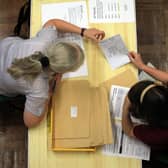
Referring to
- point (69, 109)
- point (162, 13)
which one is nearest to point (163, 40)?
point (162, 13)

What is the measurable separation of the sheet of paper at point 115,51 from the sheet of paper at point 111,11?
0.09m

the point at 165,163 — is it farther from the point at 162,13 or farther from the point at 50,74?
the point at 162,13

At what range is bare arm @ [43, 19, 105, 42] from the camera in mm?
1530

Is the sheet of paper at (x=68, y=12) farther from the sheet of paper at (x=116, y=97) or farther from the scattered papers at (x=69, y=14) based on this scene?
the sheet of paper at (x=116, y=97)

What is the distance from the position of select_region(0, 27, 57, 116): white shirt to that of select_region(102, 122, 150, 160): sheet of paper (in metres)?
0.35

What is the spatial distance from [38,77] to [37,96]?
88mm

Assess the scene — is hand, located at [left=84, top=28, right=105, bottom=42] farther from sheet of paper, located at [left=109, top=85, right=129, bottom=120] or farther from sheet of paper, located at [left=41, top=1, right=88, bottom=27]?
sheet of paper, located at [left=109, top=85, right=129, bottom=120]

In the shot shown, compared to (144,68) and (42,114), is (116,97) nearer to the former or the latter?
(144,68)

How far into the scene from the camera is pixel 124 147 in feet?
4.92

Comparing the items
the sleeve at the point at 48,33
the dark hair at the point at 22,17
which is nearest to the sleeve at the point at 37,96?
the sleeve at the point at 48,33

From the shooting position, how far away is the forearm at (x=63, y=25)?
1.53 meters

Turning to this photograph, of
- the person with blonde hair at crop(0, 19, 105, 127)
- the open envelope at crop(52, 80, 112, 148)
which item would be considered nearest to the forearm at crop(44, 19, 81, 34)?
the person with blonde hair at crop(0, 19, 105, 127)

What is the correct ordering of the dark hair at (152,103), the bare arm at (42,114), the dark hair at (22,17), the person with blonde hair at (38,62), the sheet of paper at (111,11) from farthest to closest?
the dark hair at (22,17)
the sheet of paper at (111,11)
the bare arm at (42,114)
the person with blonde hair at (38,62)
the dark hair at (152,103)

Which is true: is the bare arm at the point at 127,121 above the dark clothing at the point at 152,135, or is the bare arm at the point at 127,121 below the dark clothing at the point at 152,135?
above
